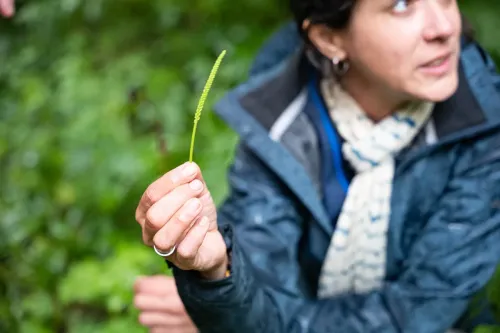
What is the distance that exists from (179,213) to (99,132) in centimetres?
165

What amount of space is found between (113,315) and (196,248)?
3.82 ft

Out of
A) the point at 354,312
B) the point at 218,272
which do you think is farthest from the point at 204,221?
the point at 354,312

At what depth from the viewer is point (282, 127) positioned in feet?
5.85

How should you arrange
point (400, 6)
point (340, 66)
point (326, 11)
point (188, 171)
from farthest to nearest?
point (340, 66)
point (326, 11)
point (400, 6)
point (188, 171)

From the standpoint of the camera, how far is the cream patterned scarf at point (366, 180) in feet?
5.63

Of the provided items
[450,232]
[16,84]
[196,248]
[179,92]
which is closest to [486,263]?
[450,232]

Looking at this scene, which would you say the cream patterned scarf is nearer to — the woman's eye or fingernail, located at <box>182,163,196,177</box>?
the woman's eye

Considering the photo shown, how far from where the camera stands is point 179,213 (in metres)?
1.07

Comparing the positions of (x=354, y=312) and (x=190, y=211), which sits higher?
(x=190, y=211)

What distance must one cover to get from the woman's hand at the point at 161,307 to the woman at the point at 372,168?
0.23 meters

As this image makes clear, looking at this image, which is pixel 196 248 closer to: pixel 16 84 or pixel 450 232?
pixel 450 232

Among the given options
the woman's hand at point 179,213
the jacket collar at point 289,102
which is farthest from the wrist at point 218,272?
the jacket collar at point 289,102

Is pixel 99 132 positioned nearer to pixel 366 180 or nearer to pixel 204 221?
pixel 366 180

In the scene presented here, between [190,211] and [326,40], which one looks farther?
[326,40]
